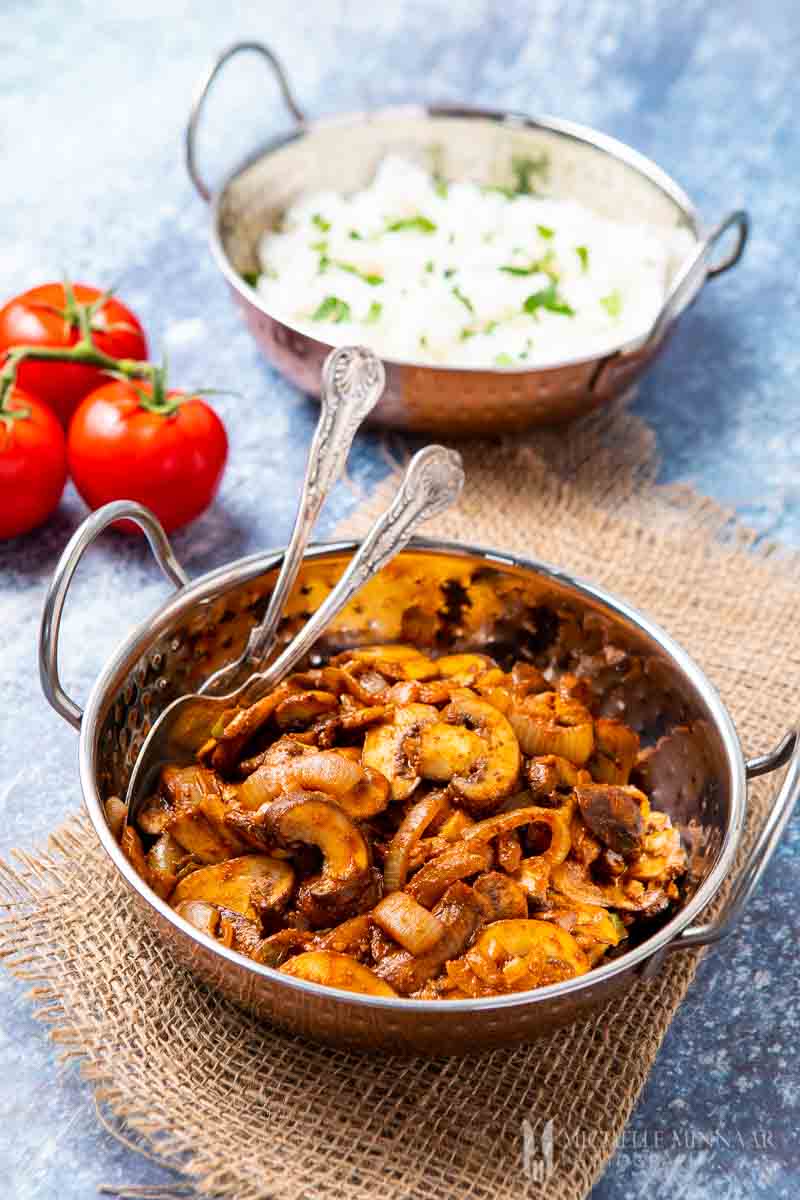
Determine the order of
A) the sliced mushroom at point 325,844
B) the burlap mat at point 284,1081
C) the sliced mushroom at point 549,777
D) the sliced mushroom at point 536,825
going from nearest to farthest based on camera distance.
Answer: the burlap mat at point 284,1081 < the sliced mushroom at point 325,844 < the sliced mushroom at point 536,825 < the sliced mushroom at point 549,777

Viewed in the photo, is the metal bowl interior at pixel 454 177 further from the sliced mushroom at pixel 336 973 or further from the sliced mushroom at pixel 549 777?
the sliced mushroom at pixel 336 973

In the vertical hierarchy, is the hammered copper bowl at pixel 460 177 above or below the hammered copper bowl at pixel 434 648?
above

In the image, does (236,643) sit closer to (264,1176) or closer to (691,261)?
(264,1176)

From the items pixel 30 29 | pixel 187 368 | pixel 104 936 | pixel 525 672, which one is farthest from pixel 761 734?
pixel 30 29

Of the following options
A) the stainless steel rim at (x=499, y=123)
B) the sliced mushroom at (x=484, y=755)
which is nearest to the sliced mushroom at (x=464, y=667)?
the sliced mushroom at (x=484, y=755)

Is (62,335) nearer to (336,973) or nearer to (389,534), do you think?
(389,534)

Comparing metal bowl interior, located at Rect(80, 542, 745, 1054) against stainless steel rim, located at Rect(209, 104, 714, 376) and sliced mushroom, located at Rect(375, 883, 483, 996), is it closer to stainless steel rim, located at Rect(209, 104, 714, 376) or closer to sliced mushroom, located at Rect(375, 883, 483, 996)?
sliced mushroom, located at Rect(375, 883, 483, 996)
